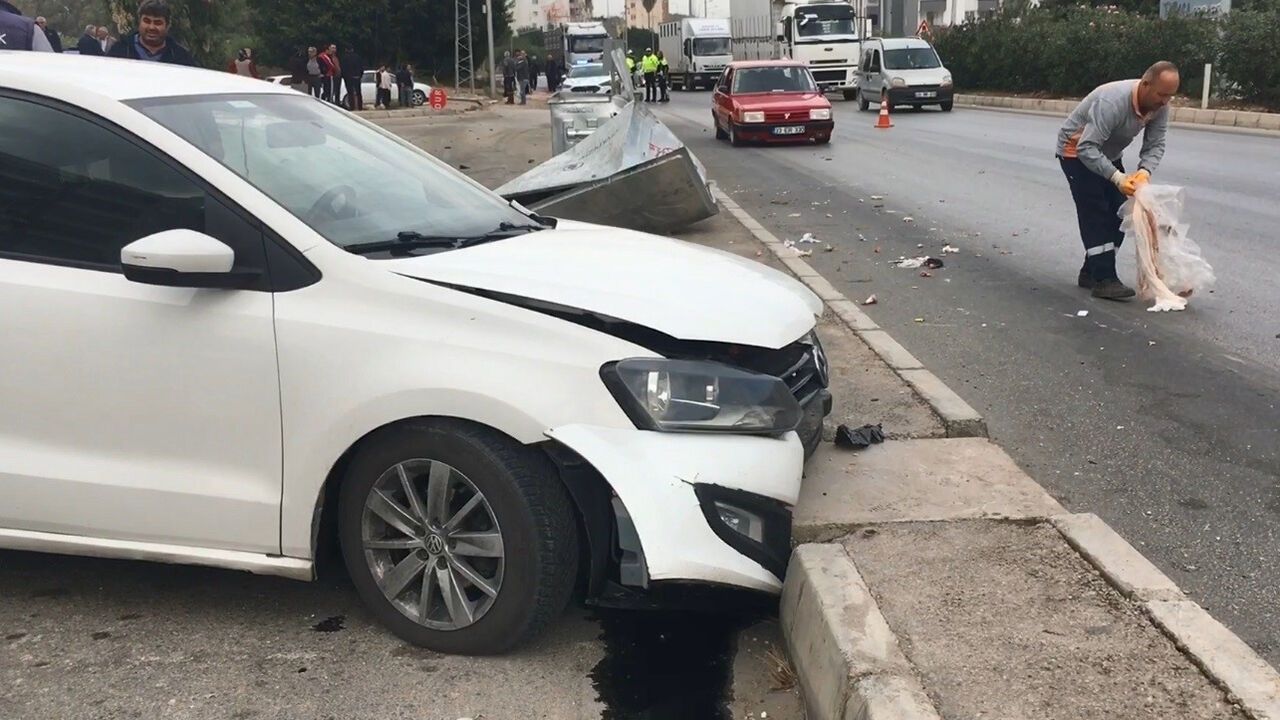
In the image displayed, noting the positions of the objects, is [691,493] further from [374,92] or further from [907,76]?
[374,92]

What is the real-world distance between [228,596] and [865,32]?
141ft

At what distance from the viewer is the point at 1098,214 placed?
8.50 meters

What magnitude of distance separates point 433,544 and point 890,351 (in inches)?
150

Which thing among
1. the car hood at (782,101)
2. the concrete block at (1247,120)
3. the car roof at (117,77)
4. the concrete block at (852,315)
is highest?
the car hood at (782,101)

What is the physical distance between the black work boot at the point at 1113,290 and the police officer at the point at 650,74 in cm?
3919

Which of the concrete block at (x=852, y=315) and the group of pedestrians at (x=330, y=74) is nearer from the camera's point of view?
the concrete block at (x=852, y=315)

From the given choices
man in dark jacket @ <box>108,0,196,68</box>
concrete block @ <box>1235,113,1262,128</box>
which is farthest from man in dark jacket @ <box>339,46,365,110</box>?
man in dark jacket @ <box>108,0,196,68</box>

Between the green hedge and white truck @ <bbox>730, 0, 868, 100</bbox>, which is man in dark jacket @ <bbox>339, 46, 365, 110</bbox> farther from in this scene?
the green hedge

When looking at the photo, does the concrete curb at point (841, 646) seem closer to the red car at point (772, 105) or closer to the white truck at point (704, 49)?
the red car at point (772, 105)

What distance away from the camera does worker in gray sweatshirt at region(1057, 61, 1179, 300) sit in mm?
8086

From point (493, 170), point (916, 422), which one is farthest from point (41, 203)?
point (493, 170)

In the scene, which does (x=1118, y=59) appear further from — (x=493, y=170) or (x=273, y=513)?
(x=273, y=513)

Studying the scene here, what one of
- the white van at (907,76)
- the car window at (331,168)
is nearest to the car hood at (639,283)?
the car window at (331,168)

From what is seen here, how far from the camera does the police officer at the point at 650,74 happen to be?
4616cm
